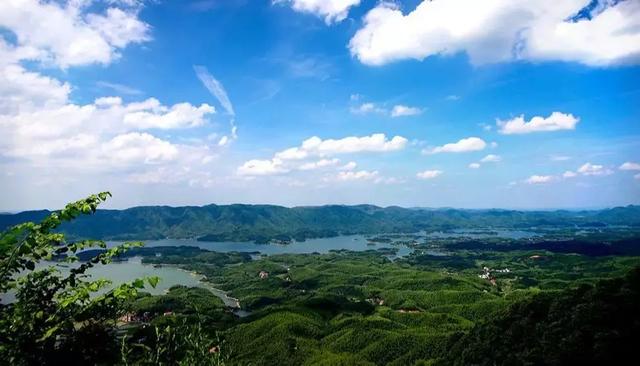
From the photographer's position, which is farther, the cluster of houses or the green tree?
the cluster of houses

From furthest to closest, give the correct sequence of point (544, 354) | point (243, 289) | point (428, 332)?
point (243, 289) < point (428, 332) < point (544, 354)

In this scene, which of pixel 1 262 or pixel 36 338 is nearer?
pixel 1 262

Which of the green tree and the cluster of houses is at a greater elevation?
the green tree

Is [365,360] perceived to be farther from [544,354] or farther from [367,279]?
[367,279]

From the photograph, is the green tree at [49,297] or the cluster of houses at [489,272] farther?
the cluster of houses at [489,272]

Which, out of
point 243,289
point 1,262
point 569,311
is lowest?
point 243,289

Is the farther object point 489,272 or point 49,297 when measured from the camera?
point 489,272

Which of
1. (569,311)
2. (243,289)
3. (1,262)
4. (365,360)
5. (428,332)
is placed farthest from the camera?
(243,289)

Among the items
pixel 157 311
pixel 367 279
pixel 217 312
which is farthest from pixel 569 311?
pixel 367 279

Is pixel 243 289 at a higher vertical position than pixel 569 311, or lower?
lower

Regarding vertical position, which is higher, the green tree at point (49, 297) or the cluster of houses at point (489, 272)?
the green tree at point (49, 297)

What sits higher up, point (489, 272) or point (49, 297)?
point (49, 297)
